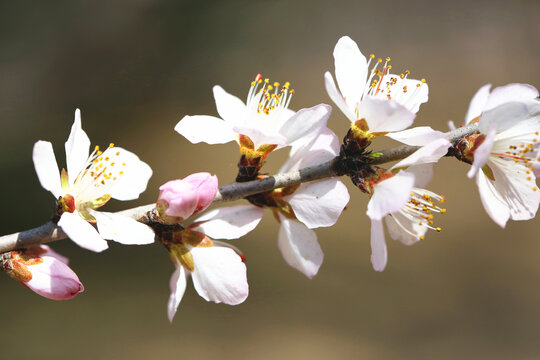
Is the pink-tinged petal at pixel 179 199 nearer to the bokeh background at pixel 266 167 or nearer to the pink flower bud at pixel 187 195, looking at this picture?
the pink flower bud at pixel 187 195

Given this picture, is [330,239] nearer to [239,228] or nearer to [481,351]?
[481,351]

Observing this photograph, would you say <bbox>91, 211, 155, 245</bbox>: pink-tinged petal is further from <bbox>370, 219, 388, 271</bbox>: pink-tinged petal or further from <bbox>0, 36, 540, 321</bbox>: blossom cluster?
<bbox>370, 219, 388, 271</bbox>: pink-tinged petal

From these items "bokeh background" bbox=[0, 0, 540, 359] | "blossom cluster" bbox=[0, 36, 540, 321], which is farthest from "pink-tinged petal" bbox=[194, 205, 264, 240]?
"bokeh background" bbox=[0, 0, 540, 359]

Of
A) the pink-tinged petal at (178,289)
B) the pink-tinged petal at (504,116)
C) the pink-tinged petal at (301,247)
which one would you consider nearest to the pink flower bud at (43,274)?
the pink-tinged petal at (178,289)

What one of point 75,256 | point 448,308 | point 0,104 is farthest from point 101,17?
point 448,308

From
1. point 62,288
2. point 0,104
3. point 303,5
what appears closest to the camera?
point 62,288

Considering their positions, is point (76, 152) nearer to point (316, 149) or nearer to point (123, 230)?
point (123, 230)

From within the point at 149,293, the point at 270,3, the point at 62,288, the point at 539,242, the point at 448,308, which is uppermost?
the point at 270,3

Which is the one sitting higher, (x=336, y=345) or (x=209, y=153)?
(x=209, y=153)
